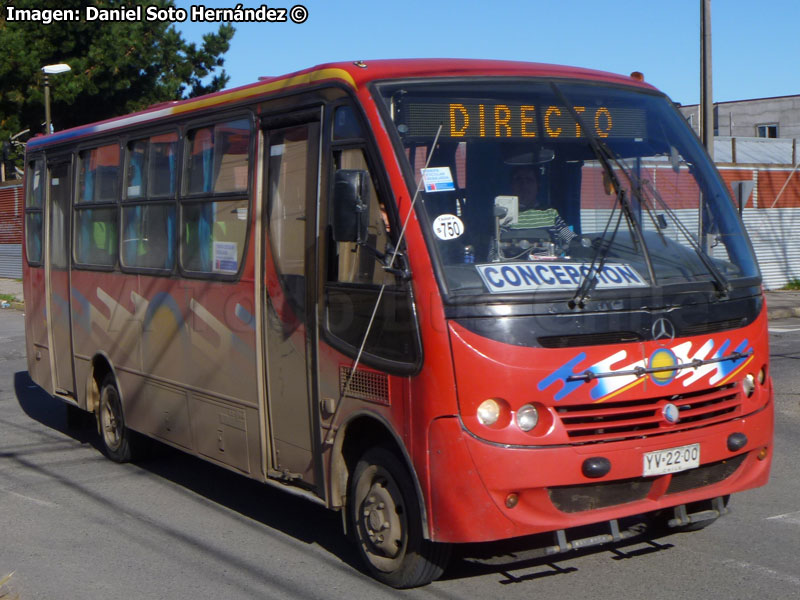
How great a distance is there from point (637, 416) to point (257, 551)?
2.52m

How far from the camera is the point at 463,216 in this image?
5.34m

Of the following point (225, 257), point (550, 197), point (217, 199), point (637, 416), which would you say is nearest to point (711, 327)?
point (637, 416)

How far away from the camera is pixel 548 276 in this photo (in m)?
5.27

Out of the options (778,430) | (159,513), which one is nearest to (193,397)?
(159,513)

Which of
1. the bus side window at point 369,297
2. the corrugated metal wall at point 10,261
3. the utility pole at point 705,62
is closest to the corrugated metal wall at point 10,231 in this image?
the corrugated metal wall at point 10,261

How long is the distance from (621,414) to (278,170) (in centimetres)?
263

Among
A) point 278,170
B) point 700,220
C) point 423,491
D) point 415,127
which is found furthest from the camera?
point 278,170

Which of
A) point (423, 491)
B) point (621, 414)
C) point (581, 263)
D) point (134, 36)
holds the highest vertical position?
point (134, 36)

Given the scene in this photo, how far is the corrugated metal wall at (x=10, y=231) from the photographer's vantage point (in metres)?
35.4

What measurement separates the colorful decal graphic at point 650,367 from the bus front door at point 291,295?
1639 mm

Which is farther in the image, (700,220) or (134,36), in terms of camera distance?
(134,36)

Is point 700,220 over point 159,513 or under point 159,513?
over

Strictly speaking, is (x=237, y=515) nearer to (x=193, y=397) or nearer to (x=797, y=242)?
(x=193, y=397)

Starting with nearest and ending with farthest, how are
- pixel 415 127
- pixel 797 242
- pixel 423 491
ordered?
1. pixel 423 491
2. pixel 415 127
3. pixel 797 242
